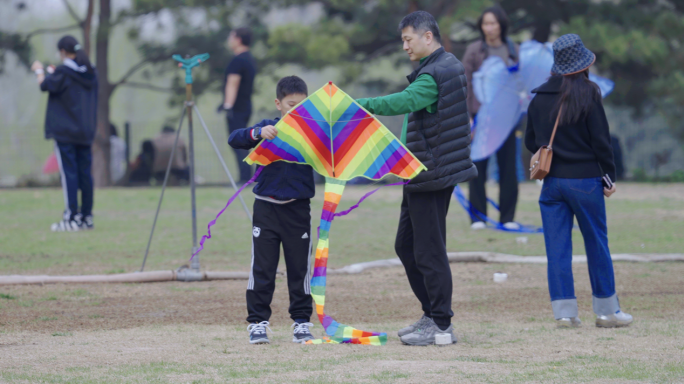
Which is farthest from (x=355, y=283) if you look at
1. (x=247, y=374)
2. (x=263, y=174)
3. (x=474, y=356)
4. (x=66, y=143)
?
(x=66, y=143)

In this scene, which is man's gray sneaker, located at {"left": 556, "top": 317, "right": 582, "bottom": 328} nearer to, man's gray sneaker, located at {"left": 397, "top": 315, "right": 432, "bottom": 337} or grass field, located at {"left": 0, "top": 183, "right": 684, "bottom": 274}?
man's gray sneaker, located at {"left": 397, "top": 315, "right": 432, "bottom": 337}

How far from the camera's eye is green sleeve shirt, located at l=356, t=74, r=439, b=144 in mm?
4164

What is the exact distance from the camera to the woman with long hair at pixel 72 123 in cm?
914

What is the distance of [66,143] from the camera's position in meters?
9.20

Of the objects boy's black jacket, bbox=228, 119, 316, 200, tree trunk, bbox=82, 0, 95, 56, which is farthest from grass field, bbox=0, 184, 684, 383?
tree trunk, bbox=82, 0, 95, 56

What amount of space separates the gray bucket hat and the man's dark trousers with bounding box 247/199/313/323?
1.70 m

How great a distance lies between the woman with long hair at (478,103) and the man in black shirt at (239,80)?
2851 millimetres

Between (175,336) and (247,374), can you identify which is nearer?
(247,374)

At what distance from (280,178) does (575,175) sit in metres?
1.72

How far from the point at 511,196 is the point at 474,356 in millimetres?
5227

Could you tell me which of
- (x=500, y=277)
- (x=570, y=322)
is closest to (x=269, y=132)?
(x=570, y=322)

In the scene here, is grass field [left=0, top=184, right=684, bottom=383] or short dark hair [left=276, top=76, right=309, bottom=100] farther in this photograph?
short dark hair [left=276, top=76, right=309, bottom=100]

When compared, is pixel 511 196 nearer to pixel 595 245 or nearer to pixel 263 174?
pixel 595 245

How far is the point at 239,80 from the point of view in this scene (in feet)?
33.7
